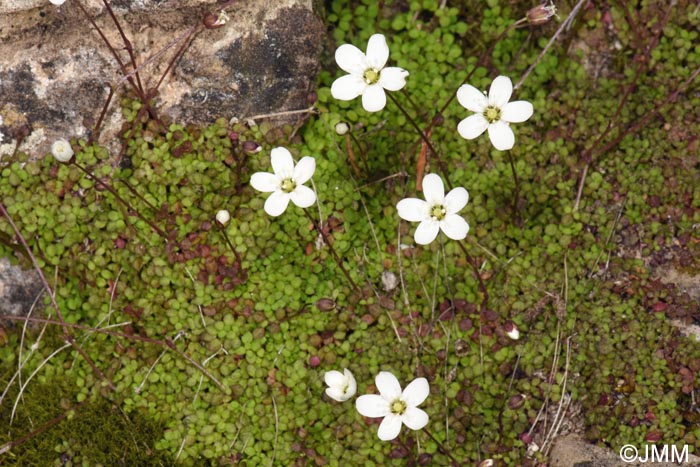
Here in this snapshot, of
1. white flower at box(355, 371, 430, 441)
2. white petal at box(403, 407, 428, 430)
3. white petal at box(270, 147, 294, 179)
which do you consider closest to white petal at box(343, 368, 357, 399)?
white flower at box(355, 371, 430, 441)

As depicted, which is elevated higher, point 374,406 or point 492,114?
point 492,114

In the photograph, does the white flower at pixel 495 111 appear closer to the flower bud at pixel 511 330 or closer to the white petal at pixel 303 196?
Answer: the white petal at pixel 303 196

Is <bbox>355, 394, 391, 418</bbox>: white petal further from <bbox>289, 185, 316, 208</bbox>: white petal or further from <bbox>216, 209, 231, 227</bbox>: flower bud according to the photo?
<bbox>216, 209, 231, 227</bbox>: flower bud

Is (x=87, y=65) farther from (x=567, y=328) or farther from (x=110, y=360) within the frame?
(x=567, y=328)

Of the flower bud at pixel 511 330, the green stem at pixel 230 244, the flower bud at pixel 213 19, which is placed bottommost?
the flower bud at pixel 511 330

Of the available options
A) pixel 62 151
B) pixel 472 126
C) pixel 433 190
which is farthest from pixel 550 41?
pixel 62 151

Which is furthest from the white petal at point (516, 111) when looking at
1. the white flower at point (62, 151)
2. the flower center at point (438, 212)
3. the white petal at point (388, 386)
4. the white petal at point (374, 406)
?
the white flower at point (62, 151)

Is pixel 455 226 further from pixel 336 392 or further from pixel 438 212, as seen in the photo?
pixel 336 392
